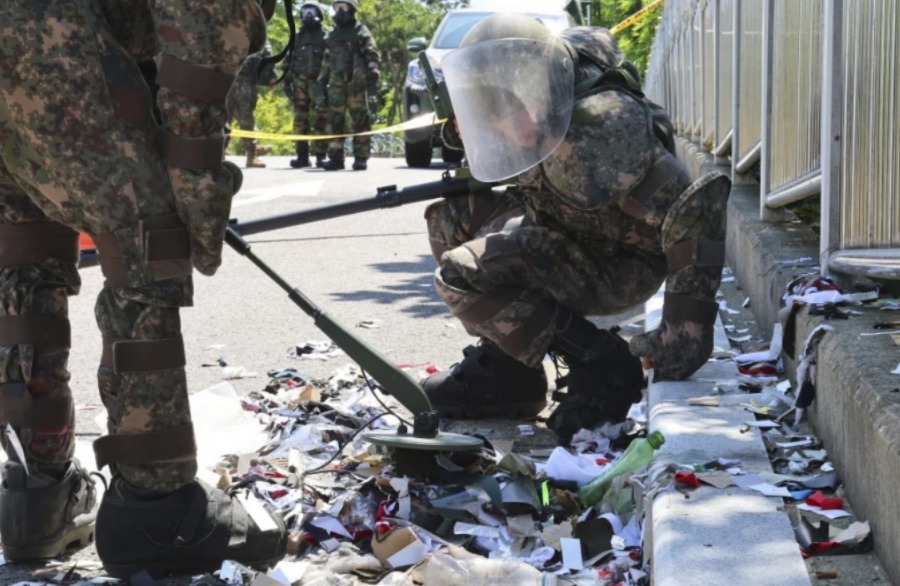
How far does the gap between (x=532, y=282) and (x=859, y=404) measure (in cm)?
156

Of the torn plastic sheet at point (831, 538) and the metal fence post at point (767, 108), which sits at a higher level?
the metal fence post at point (767, 108)

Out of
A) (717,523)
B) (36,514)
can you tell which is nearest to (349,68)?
(36,514)

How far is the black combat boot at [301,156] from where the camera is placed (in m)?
17.4

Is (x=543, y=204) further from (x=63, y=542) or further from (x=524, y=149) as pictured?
(x=63, y=542)

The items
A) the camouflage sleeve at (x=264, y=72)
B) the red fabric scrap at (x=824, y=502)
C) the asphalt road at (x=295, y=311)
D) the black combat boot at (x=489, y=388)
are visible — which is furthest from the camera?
the asphalt road at (x=295, y=311)

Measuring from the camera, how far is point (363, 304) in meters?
6.67

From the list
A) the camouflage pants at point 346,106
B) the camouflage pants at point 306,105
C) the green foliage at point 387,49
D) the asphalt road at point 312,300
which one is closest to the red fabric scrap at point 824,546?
the asphalt road at point 312,300

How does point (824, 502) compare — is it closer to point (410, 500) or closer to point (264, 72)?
point (410, 500)

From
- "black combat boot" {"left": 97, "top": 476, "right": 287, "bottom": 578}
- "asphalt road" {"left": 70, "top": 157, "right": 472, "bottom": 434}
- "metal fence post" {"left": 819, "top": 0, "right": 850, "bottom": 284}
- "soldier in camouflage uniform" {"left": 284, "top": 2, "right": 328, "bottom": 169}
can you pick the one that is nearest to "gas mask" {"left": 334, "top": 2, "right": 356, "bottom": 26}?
"soldier in camouflage uniform" {"left": 284, "top": 2, "right": 328, "bottom": 169}

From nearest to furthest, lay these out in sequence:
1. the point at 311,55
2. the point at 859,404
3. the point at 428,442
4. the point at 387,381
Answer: the point at 859,404 → the point at 428,442 → the point at 387,381 → the point at 311,55

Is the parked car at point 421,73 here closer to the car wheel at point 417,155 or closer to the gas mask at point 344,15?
the car wheel at point 417,155

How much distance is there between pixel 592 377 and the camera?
4.12 meters

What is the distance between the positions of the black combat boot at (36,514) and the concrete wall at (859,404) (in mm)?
1834

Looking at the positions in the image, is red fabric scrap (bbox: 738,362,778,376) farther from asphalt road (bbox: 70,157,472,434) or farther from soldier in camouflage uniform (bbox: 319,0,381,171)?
soldier in camouflage uniform (bbox: 319,0,381,171)
